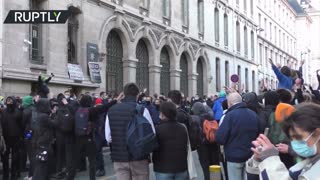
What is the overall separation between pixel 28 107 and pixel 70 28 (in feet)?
28.0

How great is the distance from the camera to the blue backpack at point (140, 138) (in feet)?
20.4

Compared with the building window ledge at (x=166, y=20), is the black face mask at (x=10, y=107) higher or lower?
lower

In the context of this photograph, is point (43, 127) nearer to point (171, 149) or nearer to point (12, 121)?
point (12, 121)

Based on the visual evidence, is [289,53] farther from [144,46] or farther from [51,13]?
[51,13]

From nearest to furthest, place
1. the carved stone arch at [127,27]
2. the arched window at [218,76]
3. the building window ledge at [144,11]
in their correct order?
1. the carved stone arch at [127,27]
2. the building window ledge at [144,11]
3. the arched window at [218,76]

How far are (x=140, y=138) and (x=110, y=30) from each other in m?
15.6

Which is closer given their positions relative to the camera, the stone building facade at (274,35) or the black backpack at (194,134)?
the black backpack at (194,134)

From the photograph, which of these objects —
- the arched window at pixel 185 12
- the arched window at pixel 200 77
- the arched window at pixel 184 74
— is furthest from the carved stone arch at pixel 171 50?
the arched window at pixel 200 77

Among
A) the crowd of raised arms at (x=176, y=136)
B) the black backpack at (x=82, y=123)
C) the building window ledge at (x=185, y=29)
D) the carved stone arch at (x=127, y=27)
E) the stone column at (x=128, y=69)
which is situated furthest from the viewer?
the building window ledge at (x=185, y=29)

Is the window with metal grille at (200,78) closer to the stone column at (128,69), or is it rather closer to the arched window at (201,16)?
the arched window at (201,16)

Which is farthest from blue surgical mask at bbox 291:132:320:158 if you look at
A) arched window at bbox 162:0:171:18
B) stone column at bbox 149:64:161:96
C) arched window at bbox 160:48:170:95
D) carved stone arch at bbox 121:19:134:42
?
arched window at bbox 162:0:171:18

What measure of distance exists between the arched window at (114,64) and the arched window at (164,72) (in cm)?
480

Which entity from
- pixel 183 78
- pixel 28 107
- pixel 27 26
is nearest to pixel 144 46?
pixel 183 78

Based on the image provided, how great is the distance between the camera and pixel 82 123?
9594mm
